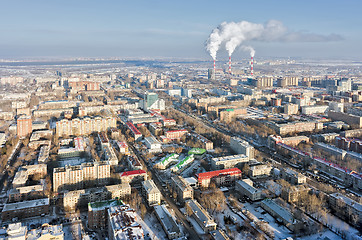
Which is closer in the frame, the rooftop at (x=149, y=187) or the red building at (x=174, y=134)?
the rooftop at (x=149, y=187)

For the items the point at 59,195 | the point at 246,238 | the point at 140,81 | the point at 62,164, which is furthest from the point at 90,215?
the point at 140,81

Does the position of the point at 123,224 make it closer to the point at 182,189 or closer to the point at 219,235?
the point at 219,235

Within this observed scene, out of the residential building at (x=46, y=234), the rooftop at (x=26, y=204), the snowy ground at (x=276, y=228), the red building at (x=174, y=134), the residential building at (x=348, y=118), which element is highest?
the residential building at (x=348, y=118)

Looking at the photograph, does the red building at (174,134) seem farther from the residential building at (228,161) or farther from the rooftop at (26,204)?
the rooftop at (26,204)

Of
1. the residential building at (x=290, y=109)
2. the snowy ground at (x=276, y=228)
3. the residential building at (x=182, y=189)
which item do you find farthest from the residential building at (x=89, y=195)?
the residential building at (x=290, y=109)

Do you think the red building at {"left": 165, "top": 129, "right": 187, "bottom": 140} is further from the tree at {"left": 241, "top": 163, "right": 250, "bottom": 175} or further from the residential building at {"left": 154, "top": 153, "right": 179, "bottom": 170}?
the tree at {"left": 241, "top": 163, "right": 250, "bottom": 175}

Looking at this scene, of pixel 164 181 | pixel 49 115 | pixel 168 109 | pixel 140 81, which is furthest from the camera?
pixel 140 81

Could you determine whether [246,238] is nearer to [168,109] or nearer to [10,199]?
[10,199]
